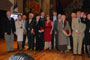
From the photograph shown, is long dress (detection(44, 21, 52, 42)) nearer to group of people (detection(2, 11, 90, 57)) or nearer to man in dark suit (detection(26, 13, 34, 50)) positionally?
group of people (detection(2, 11, 90, 57))

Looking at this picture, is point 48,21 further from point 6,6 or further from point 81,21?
point 6,6

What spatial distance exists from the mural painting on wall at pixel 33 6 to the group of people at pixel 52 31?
4194 mm

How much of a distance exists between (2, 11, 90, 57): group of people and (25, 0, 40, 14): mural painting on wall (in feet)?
13.8

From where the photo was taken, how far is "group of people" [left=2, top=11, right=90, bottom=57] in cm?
464

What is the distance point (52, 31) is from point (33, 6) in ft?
17.6

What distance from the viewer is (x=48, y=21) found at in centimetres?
540

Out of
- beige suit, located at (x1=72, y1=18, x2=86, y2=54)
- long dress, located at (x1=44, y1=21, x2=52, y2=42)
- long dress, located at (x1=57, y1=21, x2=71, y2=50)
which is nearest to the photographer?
beige suit, located at (x1=72, y1=18, x2=86, y2=54)

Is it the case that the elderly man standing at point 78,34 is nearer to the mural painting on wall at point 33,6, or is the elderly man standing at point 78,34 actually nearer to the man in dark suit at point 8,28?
the man in dark suit at point 8,28

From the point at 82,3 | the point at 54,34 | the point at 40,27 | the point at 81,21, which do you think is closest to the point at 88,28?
the point at 81,21

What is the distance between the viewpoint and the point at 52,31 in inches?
220

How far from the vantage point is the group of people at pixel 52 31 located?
4645 mm

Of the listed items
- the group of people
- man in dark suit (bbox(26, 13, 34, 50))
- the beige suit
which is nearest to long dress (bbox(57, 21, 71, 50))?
the group of people

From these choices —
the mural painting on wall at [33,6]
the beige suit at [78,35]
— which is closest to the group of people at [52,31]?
the beige suit at [78,35]

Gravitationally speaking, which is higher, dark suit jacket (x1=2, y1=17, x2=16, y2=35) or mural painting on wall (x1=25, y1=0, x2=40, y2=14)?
mural painting on wall (x1=25, y1=0, x2=40, y2=14)
